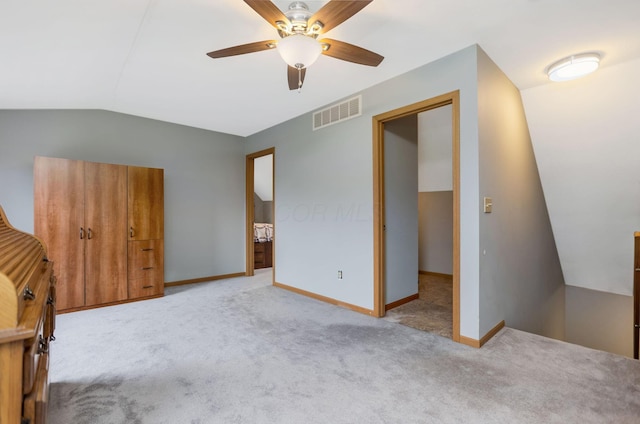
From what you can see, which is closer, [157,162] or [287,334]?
[287,334]

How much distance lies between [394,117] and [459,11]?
3.80 feet

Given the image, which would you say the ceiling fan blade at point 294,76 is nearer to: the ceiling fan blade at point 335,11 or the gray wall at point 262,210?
the ceiling fan blade at point 335,11

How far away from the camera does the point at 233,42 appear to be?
2.36 metres

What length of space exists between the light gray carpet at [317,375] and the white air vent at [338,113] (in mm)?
2388

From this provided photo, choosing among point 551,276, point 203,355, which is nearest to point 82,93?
point 203,355

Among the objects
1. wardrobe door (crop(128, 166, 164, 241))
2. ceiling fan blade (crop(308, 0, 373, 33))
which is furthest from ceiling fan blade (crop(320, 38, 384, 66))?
wardrobe door (crop(128, 166, 164, 241))

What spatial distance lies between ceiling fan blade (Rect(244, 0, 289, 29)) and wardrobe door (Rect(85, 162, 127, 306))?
301cm

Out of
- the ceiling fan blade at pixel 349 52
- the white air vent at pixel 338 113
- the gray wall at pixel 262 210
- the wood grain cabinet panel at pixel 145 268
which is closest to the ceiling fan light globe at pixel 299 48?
the ceiling fan blade at pixel 349 52

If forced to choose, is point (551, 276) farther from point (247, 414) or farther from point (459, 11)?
point (247, 414)

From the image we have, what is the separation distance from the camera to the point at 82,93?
3283 millimetres

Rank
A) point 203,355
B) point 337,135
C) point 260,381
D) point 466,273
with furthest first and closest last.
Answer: point 337,135 → point 466,273 → point 203,355 → point 260,381

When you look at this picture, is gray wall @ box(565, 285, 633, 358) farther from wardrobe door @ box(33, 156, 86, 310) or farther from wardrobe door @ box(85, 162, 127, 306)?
wardrobe door @ box(33, 156, 86, 310)

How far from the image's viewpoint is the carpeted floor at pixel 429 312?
2947 millimetres

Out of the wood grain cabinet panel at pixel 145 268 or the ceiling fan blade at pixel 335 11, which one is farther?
the wood grain cabinet panel at pixel 145 268
